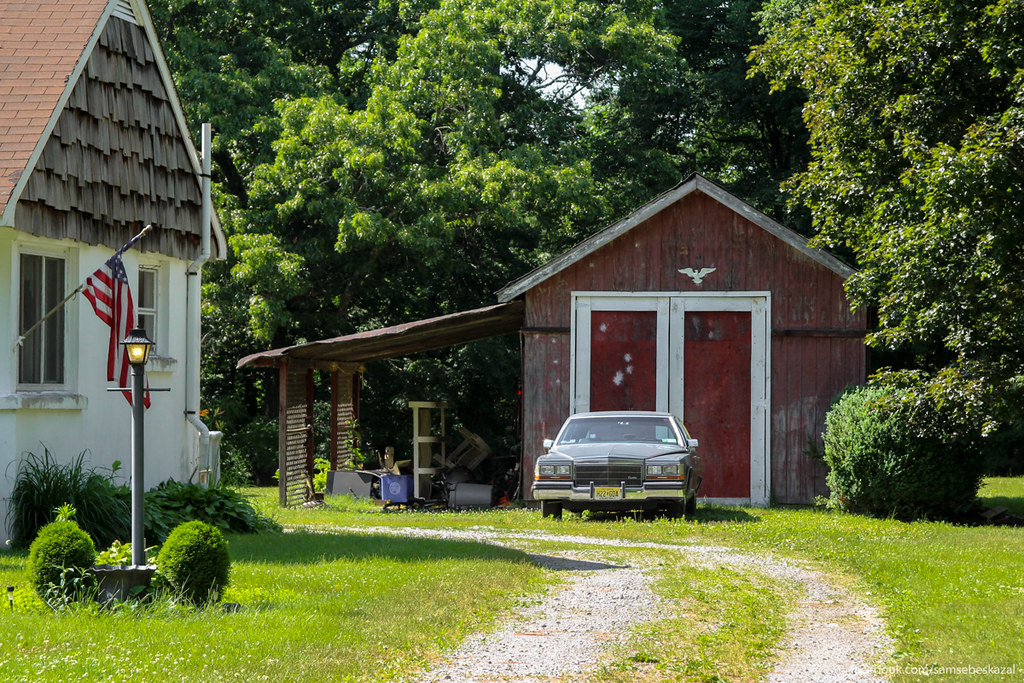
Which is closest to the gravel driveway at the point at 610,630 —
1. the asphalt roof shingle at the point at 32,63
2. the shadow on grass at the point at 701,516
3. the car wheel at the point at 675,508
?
the car wheel at the point at 675,508

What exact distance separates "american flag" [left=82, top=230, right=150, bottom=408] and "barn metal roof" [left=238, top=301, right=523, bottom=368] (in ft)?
19.2

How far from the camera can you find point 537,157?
89.0 ft

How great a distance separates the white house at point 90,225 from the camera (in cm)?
1281

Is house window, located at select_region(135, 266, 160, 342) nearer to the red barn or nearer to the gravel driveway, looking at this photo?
the gravel driveway

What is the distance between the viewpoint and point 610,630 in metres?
8.73

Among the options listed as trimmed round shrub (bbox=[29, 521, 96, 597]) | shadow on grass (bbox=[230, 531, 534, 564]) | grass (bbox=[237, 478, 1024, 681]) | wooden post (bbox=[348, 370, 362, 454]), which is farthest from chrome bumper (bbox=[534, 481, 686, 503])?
trimmed round shrub (bbox=[29, 521, 96, 597])

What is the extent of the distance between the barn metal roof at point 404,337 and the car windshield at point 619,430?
3.04 meters

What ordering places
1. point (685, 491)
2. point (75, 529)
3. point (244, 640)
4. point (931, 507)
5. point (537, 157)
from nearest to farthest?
1. point (244, 640)
2. point (75, 529)
3. point (685, 491)
4. point (931, 507)
5. point (537, 157)

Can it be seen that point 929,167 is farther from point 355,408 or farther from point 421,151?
point 421,151

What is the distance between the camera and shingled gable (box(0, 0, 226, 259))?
12953mm

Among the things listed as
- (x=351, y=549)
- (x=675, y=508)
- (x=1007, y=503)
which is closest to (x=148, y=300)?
(x=351, y=549)

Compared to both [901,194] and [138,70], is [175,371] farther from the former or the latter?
[901,194]

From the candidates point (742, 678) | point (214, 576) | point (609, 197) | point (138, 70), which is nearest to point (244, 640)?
point (214, 576)

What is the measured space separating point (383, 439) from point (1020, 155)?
66.3 ft
